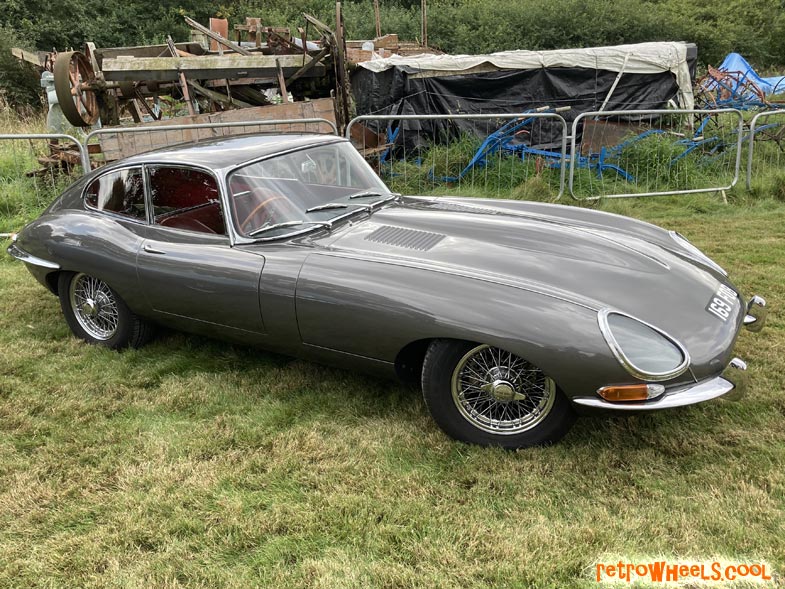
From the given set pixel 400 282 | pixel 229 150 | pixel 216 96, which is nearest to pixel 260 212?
pixel 229 150

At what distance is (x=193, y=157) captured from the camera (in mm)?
3732

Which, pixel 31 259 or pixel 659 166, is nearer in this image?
pixel 31 259

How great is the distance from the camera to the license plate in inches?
110

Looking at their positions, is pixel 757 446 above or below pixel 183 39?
below

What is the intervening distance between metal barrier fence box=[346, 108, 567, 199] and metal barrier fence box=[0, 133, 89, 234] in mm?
4190

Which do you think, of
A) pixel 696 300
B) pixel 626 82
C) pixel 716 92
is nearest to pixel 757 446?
pixel 696 300

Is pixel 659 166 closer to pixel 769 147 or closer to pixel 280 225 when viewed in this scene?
pixel 769 147

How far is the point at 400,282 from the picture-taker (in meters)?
2.88

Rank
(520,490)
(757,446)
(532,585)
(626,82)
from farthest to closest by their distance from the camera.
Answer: (626,82) < (757,446) < (520,490) < (532,585)

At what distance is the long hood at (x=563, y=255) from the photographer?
269 centimetres

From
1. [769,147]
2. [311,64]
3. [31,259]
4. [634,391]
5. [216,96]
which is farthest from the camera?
[311,64]

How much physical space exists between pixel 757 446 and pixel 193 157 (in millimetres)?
3411

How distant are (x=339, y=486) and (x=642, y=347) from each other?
4.64 feet

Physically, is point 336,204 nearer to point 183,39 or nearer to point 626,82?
point 626,82
